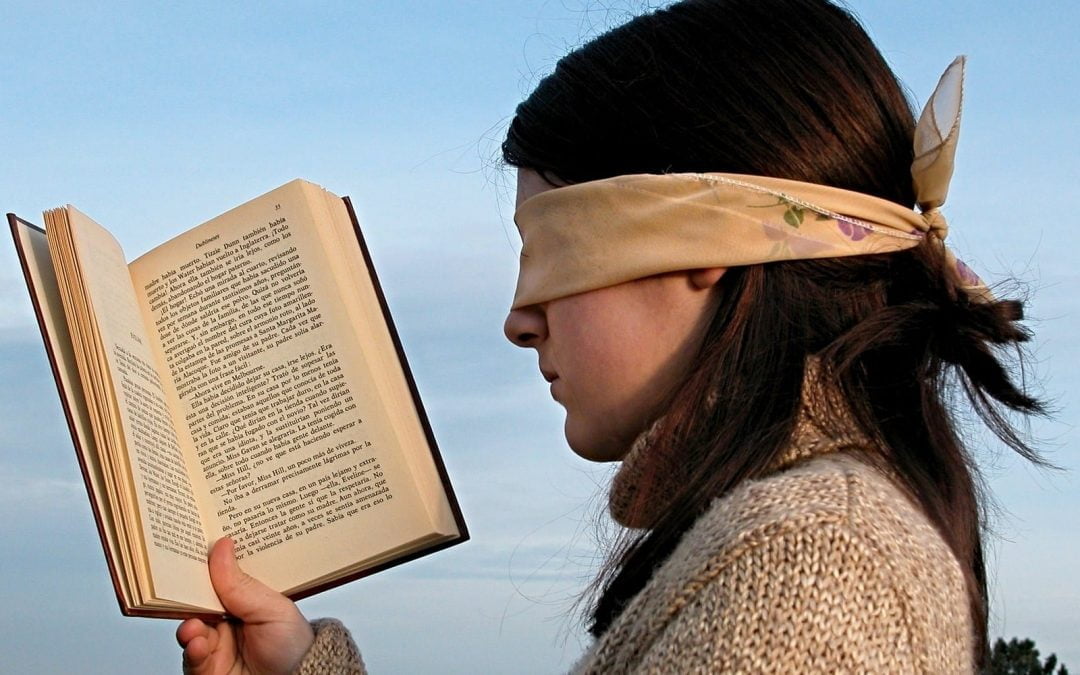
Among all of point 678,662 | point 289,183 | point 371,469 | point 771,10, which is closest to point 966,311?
point 771,10

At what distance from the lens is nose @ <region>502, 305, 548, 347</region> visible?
2.28 metres

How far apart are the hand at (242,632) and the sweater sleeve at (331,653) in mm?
29

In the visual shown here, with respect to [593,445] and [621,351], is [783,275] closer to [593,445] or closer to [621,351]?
[621,351]

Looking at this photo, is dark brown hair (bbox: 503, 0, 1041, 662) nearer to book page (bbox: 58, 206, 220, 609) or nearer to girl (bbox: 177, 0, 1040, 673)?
girl (bbox: 177, 0, 1040, 673)

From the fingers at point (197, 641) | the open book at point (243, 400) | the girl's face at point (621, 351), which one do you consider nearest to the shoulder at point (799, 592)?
the girl's face at point (621, 351)

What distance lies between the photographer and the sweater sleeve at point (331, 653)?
245 centimetres

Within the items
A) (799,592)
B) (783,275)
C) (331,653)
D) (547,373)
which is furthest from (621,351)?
(331,653)

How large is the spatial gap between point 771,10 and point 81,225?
1294mm

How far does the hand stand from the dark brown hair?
663 mm

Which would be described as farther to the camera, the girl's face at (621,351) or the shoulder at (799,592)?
the girl's face at (621,351)

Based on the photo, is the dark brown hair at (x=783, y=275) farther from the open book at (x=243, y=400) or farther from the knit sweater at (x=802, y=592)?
the open book at (x=243, y=400)

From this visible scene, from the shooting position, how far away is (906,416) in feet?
6.79

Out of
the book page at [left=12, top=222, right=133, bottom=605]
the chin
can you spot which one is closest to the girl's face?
the chin

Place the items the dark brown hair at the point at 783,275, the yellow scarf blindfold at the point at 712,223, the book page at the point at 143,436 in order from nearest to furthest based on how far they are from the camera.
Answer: the dark brown hair at the point at 783,275, the yellow scarf blindfold at the point at 712,223, the book page at the point at 143,436
